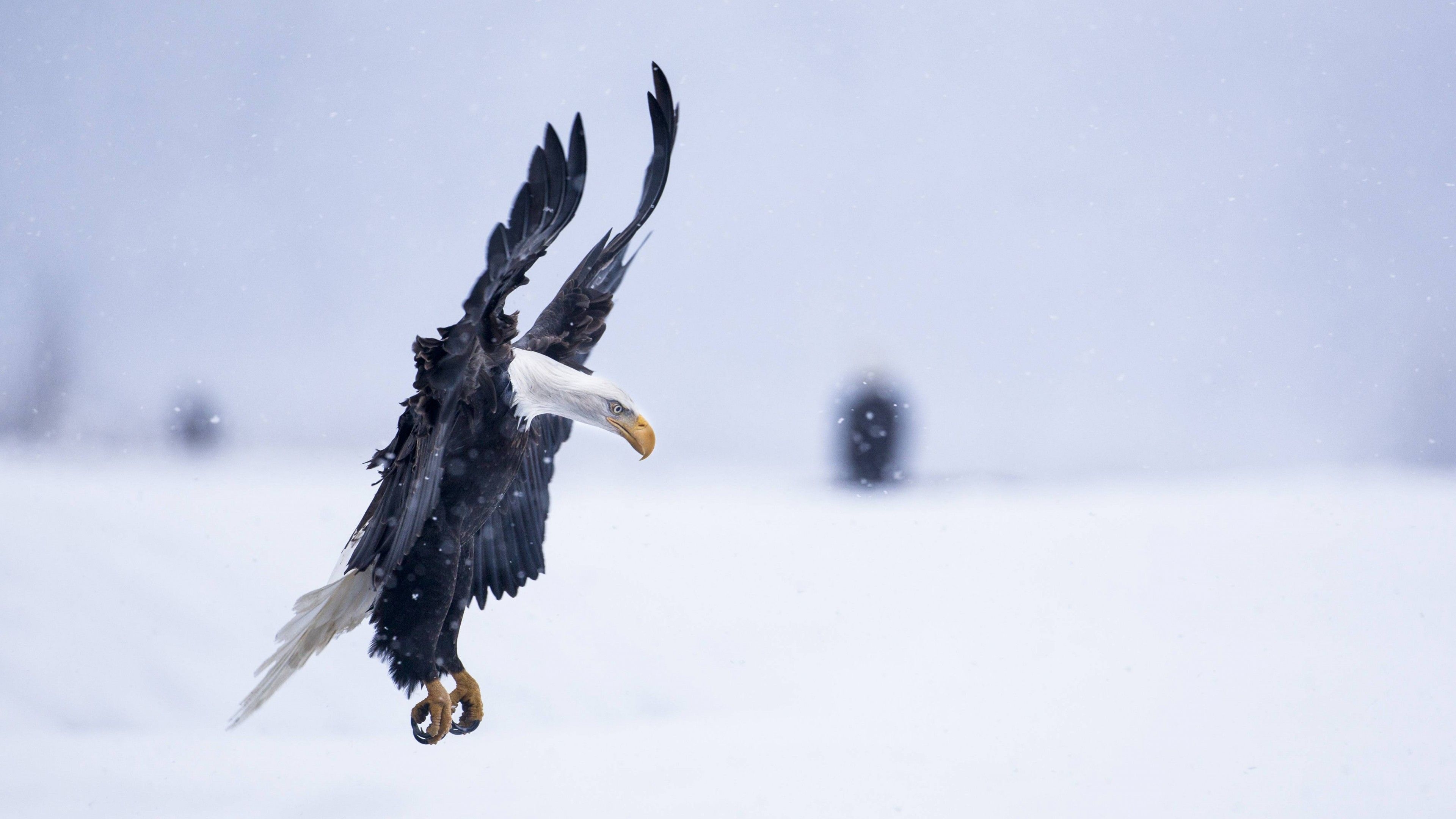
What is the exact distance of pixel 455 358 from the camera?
1.96 metres

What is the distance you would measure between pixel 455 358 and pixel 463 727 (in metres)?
1.19

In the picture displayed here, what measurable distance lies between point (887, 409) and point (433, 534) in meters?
6.46

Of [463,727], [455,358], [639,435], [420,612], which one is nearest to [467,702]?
[463,727]

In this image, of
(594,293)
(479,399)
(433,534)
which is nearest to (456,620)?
(433,534)

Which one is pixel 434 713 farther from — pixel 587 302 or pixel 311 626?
pixel 587 302

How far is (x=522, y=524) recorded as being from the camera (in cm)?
288

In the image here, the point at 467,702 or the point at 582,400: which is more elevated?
the point at 582,400

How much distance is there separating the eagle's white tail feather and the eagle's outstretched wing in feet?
1.18

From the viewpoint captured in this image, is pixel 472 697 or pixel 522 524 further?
pixel 522 524

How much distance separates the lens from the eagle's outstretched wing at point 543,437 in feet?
8.77

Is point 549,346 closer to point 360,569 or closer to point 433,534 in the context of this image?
point 433,534

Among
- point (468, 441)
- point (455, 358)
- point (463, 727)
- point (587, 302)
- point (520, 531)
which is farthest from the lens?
point (520, 531)

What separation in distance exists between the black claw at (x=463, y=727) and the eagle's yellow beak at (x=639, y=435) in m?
0.97

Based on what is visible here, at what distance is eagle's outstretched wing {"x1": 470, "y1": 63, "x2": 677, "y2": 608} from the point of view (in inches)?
105
